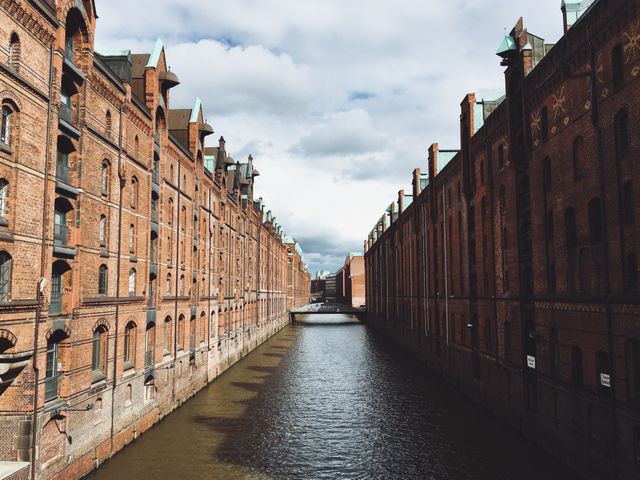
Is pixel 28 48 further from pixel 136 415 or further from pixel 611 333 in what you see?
pixel 611 333

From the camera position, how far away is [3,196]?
1365 cm

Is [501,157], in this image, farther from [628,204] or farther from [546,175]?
[628,204]

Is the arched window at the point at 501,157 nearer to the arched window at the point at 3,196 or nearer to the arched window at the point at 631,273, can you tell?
the arched window at the point at 631,273

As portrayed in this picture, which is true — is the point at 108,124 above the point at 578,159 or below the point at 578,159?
above

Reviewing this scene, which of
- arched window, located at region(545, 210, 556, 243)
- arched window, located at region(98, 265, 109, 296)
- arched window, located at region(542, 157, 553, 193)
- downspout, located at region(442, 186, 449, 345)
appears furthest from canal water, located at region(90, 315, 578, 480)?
arched window, located at region(542, 157, 553, 193)

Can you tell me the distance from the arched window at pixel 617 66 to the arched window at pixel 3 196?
17516mm

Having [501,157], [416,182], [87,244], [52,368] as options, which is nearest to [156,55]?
[87,244]

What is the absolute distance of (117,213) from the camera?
2075 cm

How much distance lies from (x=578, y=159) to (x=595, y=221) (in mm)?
2394

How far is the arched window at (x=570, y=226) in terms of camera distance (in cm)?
1832

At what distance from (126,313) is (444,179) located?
2373cm

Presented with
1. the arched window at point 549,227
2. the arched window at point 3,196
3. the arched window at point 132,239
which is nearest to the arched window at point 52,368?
the arched window at point 3,196

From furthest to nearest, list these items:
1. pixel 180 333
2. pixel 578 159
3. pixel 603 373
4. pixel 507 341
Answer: pixel 180 333, pixel 507 341, pixel 578 159, pixel 603 373

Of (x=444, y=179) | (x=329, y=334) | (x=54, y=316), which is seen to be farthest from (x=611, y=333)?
(x=329, y=334)
